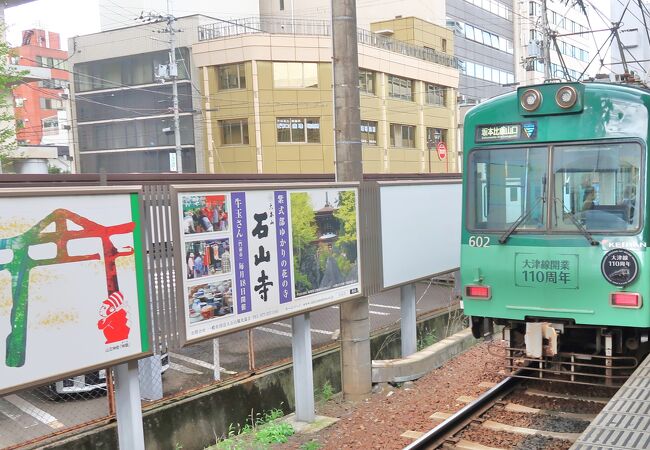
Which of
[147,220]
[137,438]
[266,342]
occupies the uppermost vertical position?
[147,220]

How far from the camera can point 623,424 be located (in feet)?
13.1

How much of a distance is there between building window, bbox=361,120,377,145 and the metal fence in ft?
92.4

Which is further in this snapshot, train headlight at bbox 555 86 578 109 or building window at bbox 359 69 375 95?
building window at bbox 359 69 375 95

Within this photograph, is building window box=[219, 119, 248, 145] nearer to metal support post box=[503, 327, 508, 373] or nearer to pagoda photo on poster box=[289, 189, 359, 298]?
pagoda photo on poster box=[289, 189, 359, 298]

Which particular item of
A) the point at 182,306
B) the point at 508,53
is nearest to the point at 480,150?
the point at 182,306

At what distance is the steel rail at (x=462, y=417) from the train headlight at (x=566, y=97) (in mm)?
3155

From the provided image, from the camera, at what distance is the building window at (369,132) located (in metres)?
40.2

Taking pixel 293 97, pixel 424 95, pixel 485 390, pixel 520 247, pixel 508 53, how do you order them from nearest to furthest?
pixel 520 247 → pixel 485 390 → pixel 293 97 → pixel 424 95 → pixel 508 53

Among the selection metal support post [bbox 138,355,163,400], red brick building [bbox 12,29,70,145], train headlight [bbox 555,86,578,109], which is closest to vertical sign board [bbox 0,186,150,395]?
metal support post [bbox 138,355,163,400]

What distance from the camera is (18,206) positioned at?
397cm

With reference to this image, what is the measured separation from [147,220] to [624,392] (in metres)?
3.89

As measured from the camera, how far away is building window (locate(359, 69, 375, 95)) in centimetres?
4025

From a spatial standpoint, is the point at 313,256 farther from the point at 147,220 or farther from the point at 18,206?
the point at 18,206

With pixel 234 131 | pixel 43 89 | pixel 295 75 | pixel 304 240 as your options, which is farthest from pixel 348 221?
pixel 43 89
